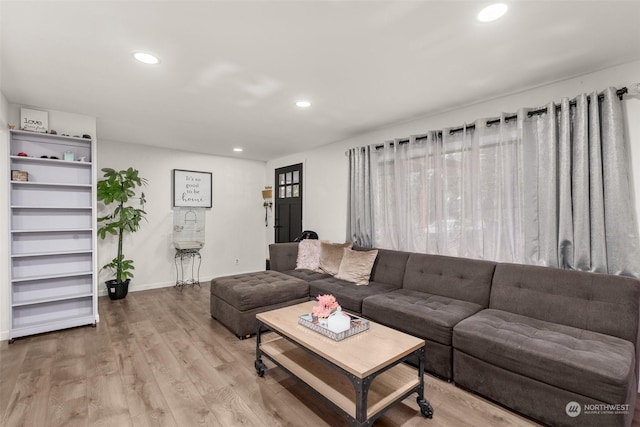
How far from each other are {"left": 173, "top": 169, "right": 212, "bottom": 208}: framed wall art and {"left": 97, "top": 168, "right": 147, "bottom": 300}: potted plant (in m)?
0.68

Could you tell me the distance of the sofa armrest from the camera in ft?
13.4

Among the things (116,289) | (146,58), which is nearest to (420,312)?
(146,58)

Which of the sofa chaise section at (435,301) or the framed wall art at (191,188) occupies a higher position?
the framed wall art at (191,188)

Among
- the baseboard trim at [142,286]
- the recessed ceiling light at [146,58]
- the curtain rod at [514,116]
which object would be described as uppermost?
the recessed ceiling light at [146,58]

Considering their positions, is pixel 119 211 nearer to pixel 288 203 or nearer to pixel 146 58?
pixel 288 203

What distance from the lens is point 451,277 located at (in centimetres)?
285

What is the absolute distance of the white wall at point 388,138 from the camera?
7.07 feet

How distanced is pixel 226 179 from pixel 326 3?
15.1 ft

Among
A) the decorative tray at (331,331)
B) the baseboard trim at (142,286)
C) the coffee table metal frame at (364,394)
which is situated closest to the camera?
the coffee table metal frame at (364,394)

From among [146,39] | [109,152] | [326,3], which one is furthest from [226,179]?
[326,3]

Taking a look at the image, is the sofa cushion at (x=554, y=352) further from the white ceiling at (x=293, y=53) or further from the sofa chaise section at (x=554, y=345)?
the white ceiling at (x=293, y=53)

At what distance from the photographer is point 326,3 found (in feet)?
5.07

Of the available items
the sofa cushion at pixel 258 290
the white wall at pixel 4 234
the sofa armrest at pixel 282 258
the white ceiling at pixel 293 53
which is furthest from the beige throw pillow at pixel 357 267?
the white wall at pixel 4 234

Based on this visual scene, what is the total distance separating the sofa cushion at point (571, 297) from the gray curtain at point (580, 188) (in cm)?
16
